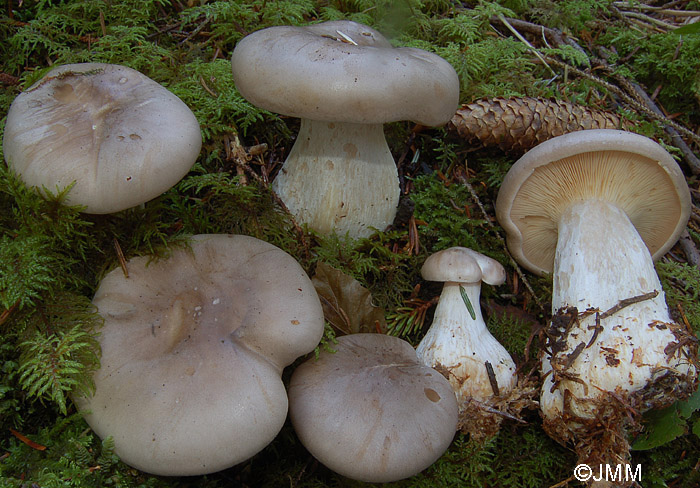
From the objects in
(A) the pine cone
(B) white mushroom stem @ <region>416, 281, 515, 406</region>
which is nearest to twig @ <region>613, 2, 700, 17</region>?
(A) the pine cone

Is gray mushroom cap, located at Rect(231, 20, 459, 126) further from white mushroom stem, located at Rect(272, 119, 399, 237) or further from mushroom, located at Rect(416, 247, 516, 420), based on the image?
mushroom, located at Rect(416, 247, 516, 420)

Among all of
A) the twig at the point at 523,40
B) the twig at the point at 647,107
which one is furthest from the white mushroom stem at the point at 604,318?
the twig at the point at 523,40

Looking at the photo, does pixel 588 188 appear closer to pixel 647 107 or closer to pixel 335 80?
pixel 647 107

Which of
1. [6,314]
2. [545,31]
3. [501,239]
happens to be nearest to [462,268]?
[501,239]

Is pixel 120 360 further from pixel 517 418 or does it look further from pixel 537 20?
pixel 537 20

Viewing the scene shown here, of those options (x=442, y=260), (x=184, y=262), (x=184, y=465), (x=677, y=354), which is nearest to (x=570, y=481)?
(x=677, y=354)

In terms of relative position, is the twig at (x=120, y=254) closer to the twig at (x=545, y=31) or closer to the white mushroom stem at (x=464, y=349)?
the white mushroom stem at (x=464, y=349)
